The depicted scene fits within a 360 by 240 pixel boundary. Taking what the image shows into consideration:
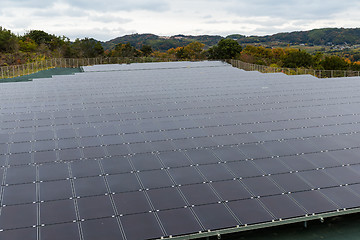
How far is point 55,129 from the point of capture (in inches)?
810

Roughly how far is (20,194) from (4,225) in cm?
195

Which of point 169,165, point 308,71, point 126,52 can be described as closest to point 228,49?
point 126,52

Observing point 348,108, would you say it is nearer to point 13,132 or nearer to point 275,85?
point 275,85

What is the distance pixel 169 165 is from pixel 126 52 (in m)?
109

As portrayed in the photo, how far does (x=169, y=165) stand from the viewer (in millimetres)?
15359

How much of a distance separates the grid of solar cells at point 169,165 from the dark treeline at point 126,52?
72.7 m

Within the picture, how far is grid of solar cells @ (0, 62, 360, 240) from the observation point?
11.7 meters

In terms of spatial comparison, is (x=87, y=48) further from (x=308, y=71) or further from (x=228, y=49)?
(x=308, y=71)

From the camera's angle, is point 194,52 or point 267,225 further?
point 194,52

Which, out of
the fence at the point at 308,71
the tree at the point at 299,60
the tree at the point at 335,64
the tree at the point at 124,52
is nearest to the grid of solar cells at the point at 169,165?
the fence at the point at 308,71

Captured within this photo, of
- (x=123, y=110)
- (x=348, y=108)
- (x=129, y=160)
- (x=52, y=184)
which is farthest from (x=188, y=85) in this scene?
(x=52, y=184)

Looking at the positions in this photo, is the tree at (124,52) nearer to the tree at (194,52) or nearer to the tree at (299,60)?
the tree at (194,52)

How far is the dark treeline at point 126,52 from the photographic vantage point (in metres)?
93.9

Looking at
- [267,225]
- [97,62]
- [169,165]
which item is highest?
[97,62]
